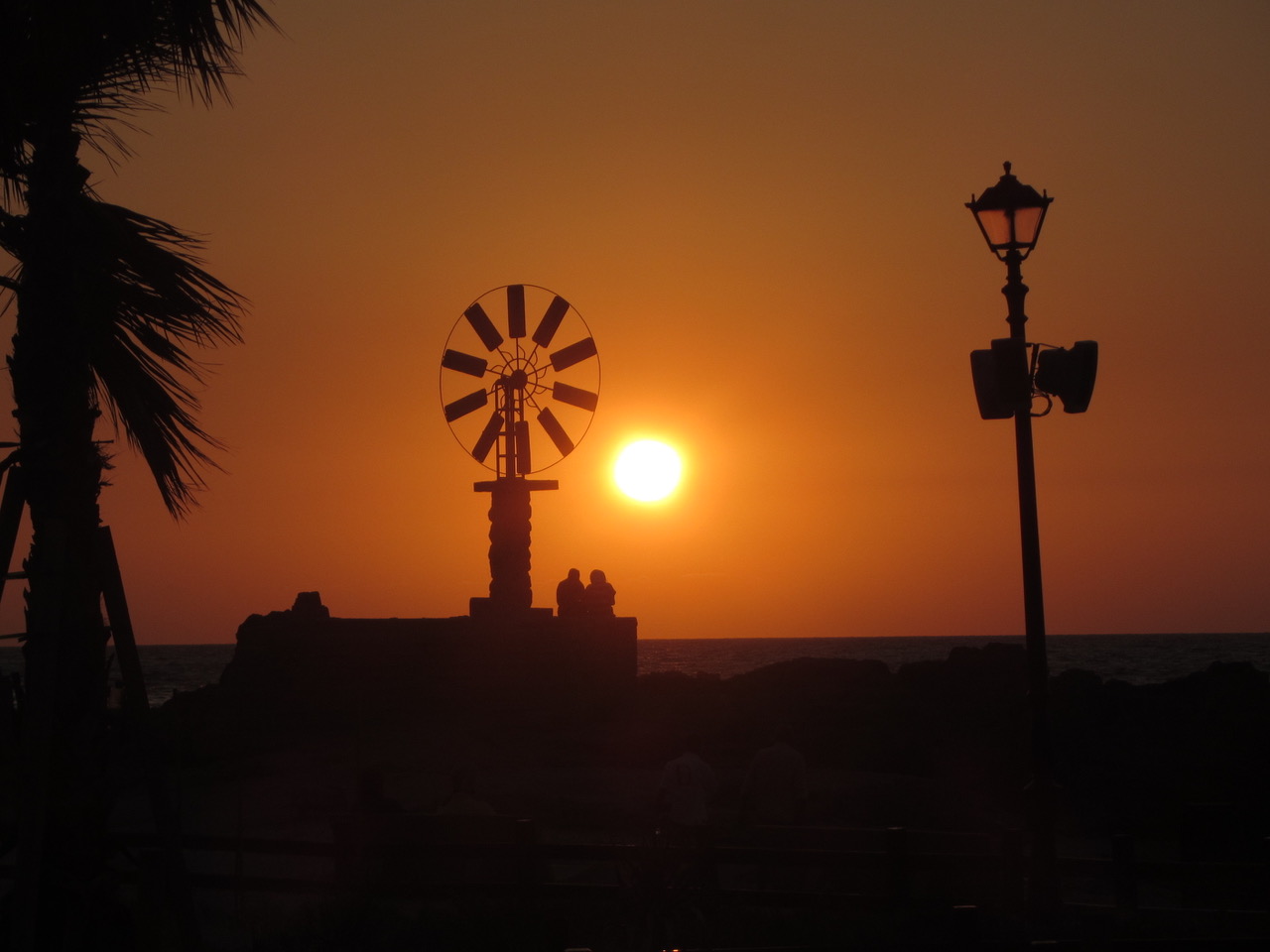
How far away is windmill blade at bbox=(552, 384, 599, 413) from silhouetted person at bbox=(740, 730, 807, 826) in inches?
387

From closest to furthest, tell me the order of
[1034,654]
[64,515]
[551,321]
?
[64,515] < [1034,654] < [551,321]

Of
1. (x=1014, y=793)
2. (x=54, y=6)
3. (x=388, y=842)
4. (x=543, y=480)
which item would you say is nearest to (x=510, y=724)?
(x=543, y=480)

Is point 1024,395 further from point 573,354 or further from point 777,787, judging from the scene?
point 573,354

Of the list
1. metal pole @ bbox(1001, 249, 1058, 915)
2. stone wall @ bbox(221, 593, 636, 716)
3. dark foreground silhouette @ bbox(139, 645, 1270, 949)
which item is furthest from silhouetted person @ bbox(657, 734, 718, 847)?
stone wall @ bbox(221, 593, 636, 716)

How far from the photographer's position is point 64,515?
17.6 ft

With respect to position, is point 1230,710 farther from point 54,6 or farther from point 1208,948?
point 54,6

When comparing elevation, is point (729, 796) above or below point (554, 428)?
below

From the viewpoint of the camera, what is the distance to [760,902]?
8469mm

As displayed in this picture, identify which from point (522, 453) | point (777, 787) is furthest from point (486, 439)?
point (777, 787)

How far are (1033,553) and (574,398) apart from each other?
1200 centimetres

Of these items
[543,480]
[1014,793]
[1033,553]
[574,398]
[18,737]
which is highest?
[574,398]

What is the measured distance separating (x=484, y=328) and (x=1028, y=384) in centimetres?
1223

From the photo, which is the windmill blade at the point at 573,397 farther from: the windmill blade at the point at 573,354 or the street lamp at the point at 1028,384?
the street lamp at the point at 1028,384

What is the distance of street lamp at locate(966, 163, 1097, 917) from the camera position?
319 inches
